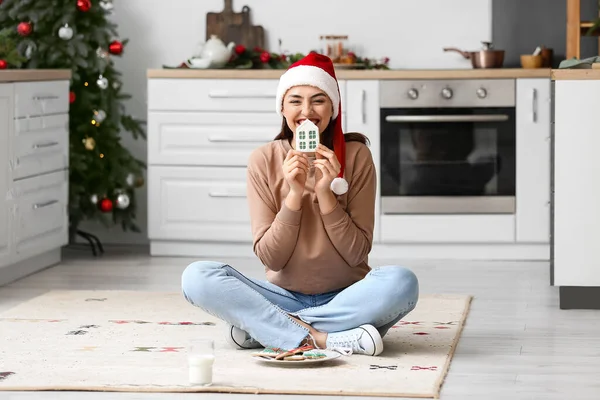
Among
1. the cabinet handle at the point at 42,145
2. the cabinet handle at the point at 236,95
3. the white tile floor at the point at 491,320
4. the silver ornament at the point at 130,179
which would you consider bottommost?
the white tile floor at the point at 491,320

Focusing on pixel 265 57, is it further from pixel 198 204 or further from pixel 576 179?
pixel 576 179

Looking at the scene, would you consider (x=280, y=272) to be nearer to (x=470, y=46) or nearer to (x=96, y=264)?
(x=96, y=264)

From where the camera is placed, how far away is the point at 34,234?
194 inches

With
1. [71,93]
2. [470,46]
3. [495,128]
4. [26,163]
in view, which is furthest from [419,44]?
[26,163]

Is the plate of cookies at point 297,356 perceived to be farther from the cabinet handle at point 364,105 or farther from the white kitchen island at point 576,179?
the cabinet handle at point 364,105

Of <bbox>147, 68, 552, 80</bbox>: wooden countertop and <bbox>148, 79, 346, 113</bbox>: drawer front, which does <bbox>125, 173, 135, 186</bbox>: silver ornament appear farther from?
<bbox>147, 68, 552, 80</bbox>: wooden countertop

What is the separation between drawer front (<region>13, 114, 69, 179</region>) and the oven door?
1473 mm

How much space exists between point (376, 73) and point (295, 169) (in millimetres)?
2383

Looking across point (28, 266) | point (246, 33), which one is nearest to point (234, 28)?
point (246, 33)

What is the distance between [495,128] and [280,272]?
7.72 feet

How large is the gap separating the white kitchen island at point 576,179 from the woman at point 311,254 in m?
0.94

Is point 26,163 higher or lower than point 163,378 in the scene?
higher

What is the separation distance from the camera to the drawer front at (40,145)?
15.7ft

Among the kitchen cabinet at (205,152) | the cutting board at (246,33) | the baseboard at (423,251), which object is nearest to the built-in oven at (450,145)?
the baseboard at (423,251)
